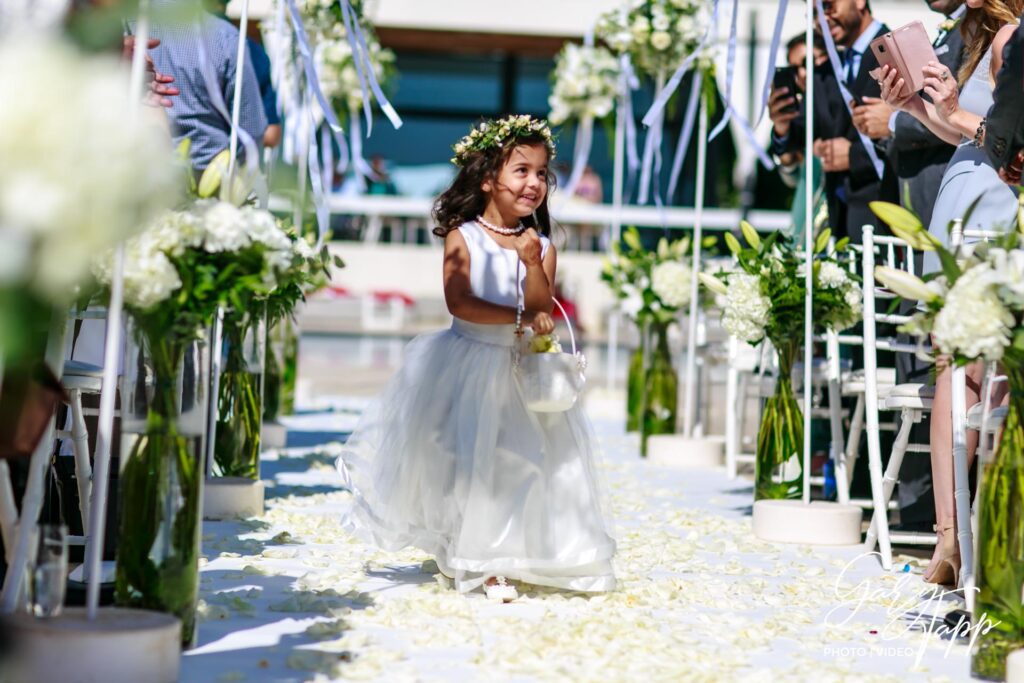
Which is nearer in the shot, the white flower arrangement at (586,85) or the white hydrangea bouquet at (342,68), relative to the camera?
the white hydrangea bouquet at (342,68)

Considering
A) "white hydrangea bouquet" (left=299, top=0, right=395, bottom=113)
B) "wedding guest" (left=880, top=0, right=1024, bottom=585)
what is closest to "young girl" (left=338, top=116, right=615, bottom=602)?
"wedding guest" (left=880, top=0, right=1024, bottom=585)

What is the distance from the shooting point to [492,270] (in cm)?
428

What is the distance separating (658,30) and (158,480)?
5.97 metres

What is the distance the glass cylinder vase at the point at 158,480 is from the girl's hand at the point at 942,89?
2477 millimetres

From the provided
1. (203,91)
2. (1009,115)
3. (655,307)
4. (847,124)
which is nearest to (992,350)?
(1009,115)

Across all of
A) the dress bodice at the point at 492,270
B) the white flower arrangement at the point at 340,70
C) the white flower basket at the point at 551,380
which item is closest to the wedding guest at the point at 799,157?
the dress bodice at the point at 492,270

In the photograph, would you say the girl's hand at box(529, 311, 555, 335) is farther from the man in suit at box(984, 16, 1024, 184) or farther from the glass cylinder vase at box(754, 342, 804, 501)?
the glass cylinder vase at box(754, 342, 804, 501)

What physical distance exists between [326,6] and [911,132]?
4.01 metres

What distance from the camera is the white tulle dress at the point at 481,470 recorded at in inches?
160

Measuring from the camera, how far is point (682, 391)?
42.8 ft

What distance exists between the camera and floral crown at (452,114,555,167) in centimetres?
428

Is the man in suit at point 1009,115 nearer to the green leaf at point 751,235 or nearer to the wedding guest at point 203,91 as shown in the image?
the green leaf at point 751,235

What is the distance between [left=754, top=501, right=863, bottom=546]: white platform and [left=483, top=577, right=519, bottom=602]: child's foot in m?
1.66

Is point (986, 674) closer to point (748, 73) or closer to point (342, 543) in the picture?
point (342, 543)
